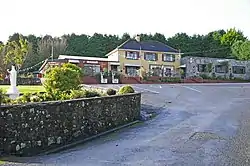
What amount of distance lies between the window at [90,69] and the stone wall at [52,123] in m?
36.5

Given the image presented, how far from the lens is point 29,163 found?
7.86 metres

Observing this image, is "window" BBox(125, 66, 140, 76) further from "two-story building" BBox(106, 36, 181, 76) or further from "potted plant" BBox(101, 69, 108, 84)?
"potted plant" BBox(101, 69, 108, 84)

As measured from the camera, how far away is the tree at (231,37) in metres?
78.4

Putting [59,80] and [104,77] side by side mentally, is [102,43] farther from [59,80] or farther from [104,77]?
[59,80]

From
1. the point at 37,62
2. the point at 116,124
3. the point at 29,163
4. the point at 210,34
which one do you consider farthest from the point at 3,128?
the point at 210,34

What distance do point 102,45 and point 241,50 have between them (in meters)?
25.6

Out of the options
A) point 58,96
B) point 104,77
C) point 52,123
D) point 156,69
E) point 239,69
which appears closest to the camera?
point 52,123

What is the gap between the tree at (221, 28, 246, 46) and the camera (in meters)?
78.4

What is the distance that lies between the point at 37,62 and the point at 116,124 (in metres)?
52.8

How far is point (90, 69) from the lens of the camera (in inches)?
2034

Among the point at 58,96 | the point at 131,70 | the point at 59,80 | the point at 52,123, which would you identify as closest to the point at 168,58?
the point at 131,70

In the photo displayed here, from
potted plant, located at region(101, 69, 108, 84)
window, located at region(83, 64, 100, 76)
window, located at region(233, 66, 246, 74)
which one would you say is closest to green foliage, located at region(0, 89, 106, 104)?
potted plant, located at region(101, 69, 108, 84)

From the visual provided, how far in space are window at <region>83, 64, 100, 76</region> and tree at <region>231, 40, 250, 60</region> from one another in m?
28.9

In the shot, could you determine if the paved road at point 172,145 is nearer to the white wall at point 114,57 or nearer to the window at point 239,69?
the white wall at point 114,57
